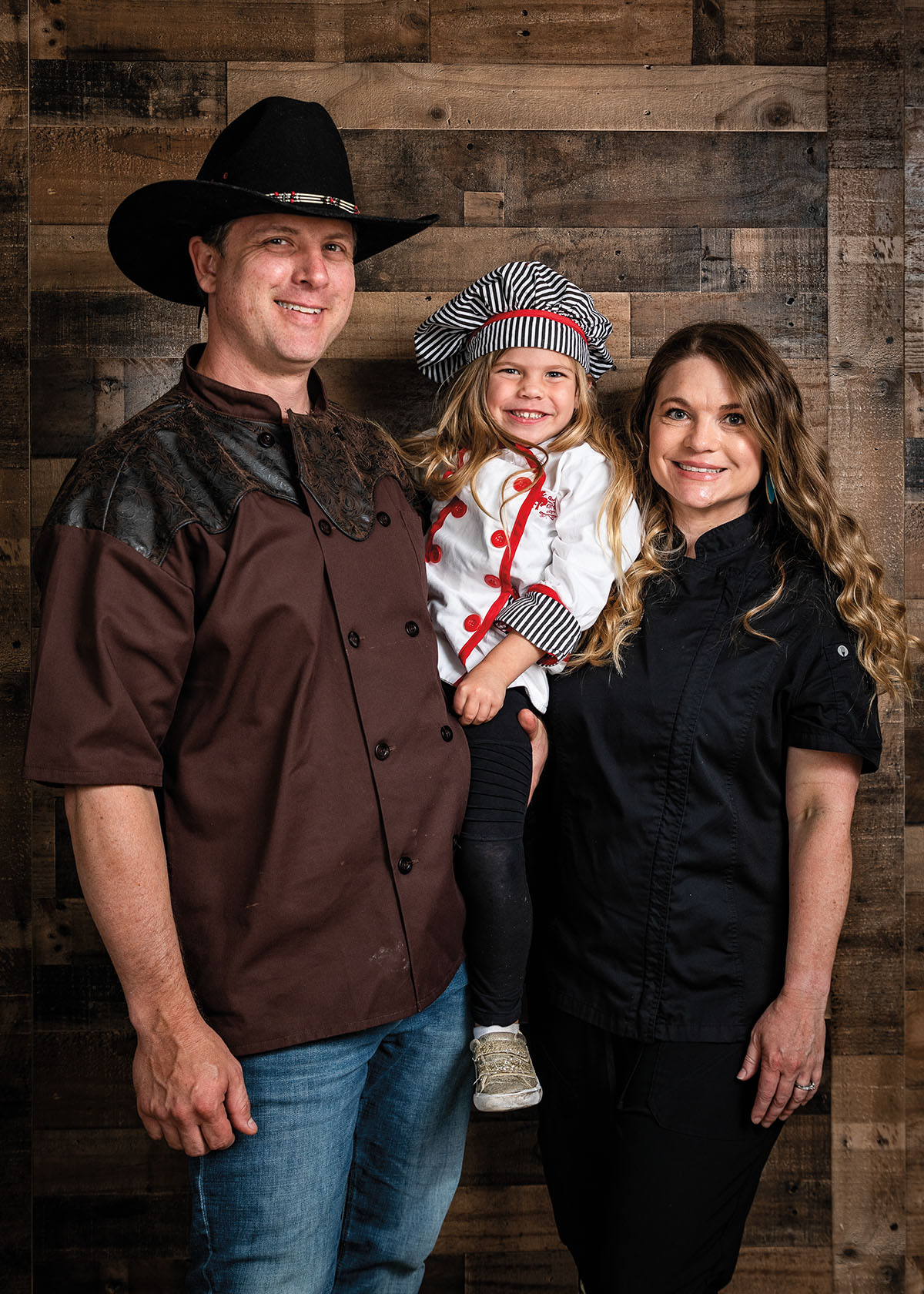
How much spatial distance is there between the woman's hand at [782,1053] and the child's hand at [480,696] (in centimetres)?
78

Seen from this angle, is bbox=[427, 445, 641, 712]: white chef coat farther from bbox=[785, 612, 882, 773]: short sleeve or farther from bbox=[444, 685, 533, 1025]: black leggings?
bbox=[785, 612, 882, 773]: short sleeve

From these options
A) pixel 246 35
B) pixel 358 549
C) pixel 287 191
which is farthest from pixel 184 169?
pixel 358 549

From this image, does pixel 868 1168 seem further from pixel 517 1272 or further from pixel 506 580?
pixel 506 580

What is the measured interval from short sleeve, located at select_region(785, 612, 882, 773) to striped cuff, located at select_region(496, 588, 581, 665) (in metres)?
0.44

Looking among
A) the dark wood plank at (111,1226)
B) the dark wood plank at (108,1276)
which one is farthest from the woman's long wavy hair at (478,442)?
the dark wood plank at (108,1276)

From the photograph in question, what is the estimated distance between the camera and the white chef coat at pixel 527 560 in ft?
6.03

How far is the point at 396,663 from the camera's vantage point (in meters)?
1.64

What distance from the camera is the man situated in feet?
4.64

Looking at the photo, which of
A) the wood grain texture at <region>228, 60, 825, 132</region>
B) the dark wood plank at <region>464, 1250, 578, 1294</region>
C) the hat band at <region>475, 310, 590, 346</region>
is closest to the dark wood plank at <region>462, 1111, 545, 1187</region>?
the dark wood plank at <region>464, 1250, 578, 1294</region>

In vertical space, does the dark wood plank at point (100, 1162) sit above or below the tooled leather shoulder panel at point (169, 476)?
below

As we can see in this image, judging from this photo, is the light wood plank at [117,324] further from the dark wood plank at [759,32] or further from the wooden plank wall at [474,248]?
the dark wood plank at [759,32]

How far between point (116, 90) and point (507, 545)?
4.89ft

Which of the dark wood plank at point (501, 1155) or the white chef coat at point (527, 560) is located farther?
the dark wood plank at point (501, 1155)

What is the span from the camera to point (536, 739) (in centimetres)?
189
